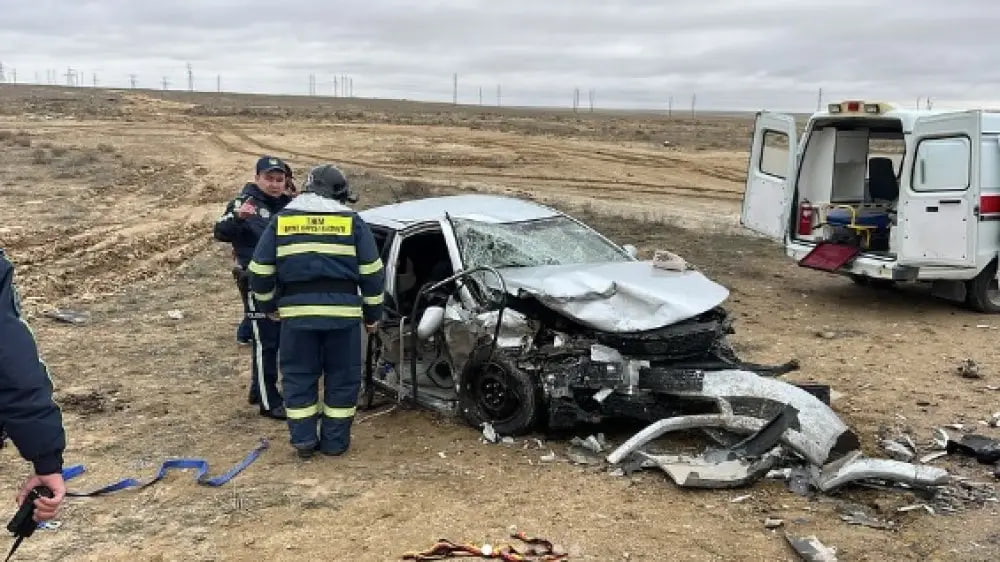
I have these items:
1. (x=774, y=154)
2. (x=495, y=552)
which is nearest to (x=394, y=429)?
(x=495, y=552)

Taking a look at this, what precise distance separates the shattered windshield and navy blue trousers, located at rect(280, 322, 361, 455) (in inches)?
42.9

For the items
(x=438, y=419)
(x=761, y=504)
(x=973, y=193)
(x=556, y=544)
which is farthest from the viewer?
(x=973, y=193)

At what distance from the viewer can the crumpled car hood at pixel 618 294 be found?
5.30 meters

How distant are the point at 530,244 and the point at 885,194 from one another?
657 cm

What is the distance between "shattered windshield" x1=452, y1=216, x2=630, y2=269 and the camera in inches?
241

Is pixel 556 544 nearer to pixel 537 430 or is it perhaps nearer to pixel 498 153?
pixel 537 430

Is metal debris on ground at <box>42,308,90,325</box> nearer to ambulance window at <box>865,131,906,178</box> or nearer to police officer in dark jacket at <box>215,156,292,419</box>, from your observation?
police officer in dark jacket at <box>215,156,292,419</box>

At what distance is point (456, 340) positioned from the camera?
577 cm

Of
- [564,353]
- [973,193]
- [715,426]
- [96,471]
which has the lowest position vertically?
[96,471]

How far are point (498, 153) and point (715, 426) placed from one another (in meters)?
24.6

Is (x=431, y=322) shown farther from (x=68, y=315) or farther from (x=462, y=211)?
(x=68, y=315)

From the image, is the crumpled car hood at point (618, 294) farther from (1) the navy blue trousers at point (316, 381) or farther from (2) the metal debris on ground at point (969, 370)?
(2) the metal debris on ground at point (969, 370)

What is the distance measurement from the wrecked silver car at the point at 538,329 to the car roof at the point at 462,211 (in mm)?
30

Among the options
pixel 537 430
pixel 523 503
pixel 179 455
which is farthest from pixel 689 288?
pixel 179 455
